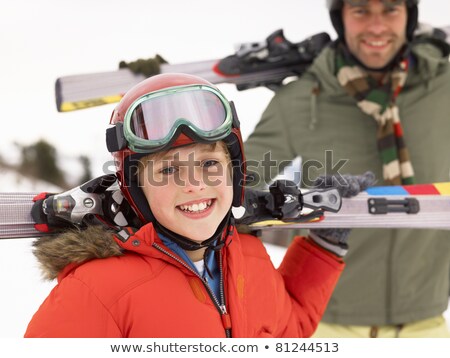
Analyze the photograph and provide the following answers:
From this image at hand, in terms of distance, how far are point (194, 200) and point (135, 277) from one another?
11.2 inches

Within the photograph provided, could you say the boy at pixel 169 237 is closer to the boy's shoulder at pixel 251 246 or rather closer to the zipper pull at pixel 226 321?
the zipper pull at pixel 226 321

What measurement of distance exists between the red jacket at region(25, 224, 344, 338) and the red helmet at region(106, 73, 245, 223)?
17cm

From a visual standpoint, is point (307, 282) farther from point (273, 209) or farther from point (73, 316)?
point (73, 316)

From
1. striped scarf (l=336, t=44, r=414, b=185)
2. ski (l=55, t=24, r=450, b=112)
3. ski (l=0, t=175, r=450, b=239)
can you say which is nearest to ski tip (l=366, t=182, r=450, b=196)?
ski (l=0, t=175, r=450, b=239)

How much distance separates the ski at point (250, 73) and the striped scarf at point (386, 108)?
1.53ft

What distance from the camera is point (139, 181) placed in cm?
195

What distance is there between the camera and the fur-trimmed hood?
1842 millimetres

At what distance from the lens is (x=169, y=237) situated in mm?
1918

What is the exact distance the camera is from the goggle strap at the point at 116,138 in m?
1.93

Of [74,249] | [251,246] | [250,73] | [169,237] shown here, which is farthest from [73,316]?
[250,73]

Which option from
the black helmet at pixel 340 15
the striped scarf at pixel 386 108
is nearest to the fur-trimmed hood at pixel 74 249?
the striped scarf at pixel 386 108

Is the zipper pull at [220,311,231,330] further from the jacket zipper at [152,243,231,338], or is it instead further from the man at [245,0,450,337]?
the man at [245,0,450,337]
